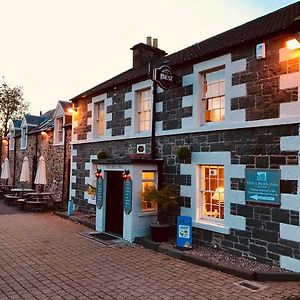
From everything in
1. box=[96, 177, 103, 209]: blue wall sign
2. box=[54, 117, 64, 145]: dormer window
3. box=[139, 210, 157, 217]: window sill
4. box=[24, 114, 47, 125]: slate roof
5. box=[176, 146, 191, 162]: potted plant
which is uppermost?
box=[24, 114, 47, 125]: slate roof

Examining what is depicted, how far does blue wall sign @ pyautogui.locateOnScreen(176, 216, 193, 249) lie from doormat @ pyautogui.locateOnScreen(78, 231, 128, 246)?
189cm

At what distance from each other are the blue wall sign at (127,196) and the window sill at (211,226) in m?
2.01

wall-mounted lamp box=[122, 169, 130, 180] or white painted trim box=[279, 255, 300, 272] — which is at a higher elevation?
wall-mounted lamp box=[122, 169, 130, 180]

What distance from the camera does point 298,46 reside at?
6.91 meters

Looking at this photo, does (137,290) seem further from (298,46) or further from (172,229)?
(298,46)

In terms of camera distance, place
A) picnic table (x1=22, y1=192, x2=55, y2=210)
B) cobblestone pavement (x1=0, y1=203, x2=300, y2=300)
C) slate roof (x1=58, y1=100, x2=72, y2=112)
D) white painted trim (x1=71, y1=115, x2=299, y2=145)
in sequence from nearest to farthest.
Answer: cobblestone pavement (x1=0, y1=203, x2=300, y2=300) < white painted trim (x1=71, y1=115, x2=299, y2=145) < picnic table (x1=22, y1=192, x2=55, y2=210) < slate roof (x1=58, y1=100, x2=72, y2=112)

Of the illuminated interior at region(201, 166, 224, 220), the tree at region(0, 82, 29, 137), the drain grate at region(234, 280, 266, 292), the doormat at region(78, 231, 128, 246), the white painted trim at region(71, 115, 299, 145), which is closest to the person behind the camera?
the drain grate at region(234, 280, 266, 292)

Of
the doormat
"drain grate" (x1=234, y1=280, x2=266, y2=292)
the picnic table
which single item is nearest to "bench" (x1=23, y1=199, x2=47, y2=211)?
the picnic table

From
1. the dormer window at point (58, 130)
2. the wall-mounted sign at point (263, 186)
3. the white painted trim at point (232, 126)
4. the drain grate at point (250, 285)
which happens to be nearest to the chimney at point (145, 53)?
the white painted trim at point (232, 126)

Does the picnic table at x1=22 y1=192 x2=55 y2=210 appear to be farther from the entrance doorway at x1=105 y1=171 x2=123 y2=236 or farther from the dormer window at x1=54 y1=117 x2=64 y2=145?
the entrance doorway at x1=105 y1=171 x2=123 y2=236

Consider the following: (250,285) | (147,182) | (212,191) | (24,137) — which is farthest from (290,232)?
(24,137)

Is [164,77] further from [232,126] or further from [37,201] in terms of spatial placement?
[37,201]

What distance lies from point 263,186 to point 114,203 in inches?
211

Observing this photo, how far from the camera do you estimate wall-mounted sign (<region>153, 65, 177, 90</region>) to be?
31.5 feet
